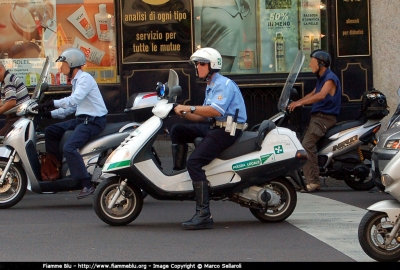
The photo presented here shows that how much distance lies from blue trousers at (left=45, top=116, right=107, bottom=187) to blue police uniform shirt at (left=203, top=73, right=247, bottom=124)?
6.26ft

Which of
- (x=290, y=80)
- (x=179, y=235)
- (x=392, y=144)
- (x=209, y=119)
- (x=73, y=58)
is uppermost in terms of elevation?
(x=73, y=58)

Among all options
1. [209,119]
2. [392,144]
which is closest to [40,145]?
[209,119]

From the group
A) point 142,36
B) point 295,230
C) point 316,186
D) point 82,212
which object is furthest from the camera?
point 142,36

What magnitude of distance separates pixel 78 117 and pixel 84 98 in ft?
0.77

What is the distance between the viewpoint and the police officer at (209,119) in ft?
25.5

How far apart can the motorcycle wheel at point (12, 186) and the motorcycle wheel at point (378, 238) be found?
455 centimetres

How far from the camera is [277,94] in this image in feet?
47.7

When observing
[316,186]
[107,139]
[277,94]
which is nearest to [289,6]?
[277,94]

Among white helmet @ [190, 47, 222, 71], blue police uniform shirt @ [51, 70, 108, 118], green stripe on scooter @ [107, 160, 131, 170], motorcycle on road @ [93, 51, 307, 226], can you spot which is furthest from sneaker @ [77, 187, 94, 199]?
white helmet @ [190, 47, 222, 71]

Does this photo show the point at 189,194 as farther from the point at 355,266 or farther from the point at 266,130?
the point at 355,266

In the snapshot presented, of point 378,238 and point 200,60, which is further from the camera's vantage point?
point 200,60

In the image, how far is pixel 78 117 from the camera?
945 cm

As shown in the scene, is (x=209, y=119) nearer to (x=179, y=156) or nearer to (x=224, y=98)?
(x=224, y=98)

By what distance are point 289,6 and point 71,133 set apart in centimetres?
637
